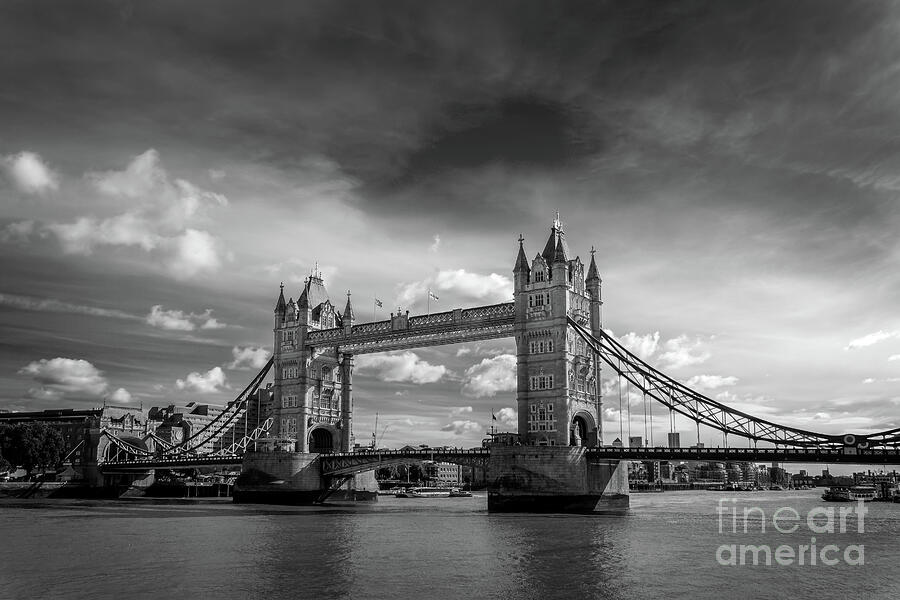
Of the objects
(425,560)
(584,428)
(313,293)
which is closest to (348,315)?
(313,293)

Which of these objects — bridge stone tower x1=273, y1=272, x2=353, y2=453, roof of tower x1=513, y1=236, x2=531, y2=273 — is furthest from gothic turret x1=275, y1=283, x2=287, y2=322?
roof of tower x1=513, y1=236, x2=531, y2=273

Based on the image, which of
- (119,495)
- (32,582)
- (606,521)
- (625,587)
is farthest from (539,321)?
(119,495)

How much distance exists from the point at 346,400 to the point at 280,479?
58.6ft

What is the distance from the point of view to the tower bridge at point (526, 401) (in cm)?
8556

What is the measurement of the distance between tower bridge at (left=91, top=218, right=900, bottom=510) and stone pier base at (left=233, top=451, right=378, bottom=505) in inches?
6.3

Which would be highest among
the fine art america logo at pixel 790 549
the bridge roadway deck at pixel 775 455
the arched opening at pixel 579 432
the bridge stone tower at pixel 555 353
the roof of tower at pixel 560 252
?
the roof of tower at pixel 560 252

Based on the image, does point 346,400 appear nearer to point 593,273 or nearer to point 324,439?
point 324,439

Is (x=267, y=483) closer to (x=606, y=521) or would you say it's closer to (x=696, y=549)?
(x=606, y=521)

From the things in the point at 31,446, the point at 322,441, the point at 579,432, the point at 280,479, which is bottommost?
the point at 280,479

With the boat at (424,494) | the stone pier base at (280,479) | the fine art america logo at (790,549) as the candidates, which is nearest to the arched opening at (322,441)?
the stone pier base at (280,479)

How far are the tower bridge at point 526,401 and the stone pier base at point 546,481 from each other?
11 cm

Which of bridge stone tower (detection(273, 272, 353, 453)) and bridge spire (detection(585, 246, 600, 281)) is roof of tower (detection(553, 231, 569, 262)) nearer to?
bridge spire (detection(585, 246, 600, 281))

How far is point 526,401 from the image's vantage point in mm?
95500

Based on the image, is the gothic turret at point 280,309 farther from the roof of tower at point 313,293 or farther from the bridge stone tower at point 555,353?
the bridge stone tower at point 555,353
